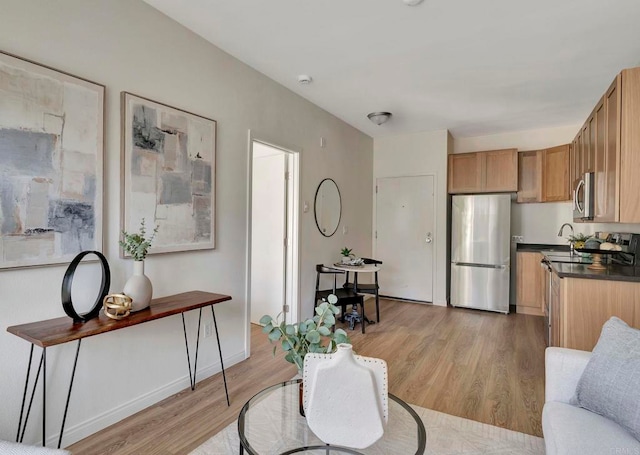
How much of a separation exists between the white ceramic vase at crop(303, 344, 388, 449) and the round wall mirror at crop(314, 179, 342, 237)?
281 centimetres

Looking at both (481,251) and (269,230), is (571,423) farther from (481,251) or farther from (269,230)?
(481,251)

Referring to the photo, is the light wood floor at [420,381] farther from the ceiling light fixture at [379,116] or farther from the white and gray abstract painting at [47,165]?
the ceiling light fixture at [379,116]

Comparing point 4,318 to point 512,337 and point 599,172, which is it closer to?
point 599,172

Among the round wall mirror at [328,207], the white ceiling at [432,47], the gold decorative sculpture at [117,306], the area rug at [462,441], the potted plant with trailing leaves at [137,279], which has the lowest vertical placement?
the area rug at [462,441]

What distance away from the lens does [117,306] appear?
1.70 m

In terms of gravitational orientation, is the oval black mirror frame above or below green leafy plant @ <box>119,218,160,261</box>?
below

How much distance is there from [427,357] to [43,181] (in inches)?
118

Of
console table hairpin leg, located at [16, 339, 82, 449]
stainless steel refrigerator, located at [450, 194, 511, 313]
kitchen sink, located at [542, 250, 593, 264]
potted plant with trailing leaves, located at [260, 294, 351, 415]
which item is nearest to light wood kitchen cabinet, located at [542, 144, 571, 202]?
stainless steel refrigerator, located at [450, 194, 511, 313]

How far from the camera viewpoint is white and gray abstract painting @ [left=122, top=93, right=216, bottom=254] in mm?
2053

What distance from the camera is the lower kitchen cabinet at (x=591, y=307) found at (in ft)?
7.00

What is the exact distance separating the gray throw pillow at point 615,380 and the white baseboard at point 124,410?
227 cm

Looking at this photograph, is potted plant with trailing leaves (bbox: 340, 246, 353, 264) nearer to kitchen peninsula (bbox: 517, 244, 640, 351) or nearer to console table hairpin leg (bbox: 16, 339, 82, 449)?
kitchen peninsula (bbox: 517, 244, 640, 351)

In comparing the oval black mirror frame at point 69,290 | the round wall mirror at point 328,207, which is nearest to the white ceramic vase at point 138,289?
the oval black mirror frame at point 69,290

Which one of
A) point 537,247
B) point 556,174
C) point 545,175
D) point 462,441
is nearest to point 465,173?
point 545,175
